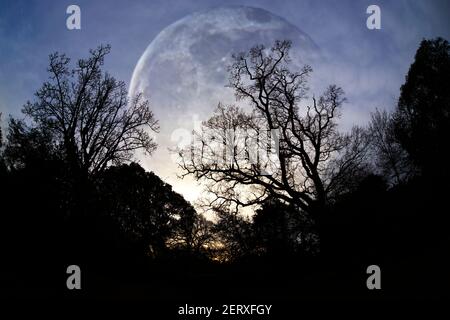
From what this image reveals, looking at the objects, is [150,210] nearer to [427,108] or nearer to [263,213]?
[263,213]

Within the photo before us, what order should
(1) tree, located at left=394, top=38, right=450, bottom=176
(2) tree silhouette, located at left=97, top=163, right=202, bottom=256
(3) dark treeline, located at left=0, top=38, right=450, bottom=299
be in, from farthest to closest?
1. (2) tree silhouette, located at left=97, top=163, right=202, bottom=256
2. (1) tree, located at left=394, top=38, right=450, bottom=176
3. (3) dark treeline, located at left=0, top=38, right=450, bottom=299

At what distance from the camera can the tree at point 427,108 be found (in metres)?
16.3

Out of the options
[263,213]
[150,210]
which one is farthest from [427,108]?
[150,210]

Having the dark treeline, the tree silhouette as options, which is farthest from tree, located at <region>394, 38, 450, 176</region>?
the tree silhouette

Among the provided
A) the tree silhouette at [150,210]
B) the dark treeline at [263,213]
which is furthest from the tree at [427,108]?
the tree silhouette at [150,210]

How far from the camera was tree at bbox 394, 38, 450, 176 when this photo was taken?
1627 centimetres

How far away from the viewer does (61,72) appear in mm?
15938

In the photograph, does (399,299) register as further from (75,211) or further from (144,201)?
(144,201)

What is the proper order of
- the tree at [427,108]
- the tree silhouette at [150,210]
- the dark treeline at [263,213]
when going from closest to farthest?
1. the dark treeline at [263,213]
2. the tree at [427,108]
3. the tree silhouette at [150,210]

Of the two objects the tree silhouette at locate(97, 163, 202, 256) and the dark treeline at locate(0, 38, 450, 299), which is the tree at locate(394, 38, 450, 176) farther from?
the tree silhouette at locate(97, 163, 202, 256)

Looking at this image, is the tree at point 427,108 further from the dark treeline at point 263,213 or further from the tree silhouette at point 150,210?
the tree silhouette at point 150,210

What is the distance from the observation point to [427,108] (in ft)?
61.1
